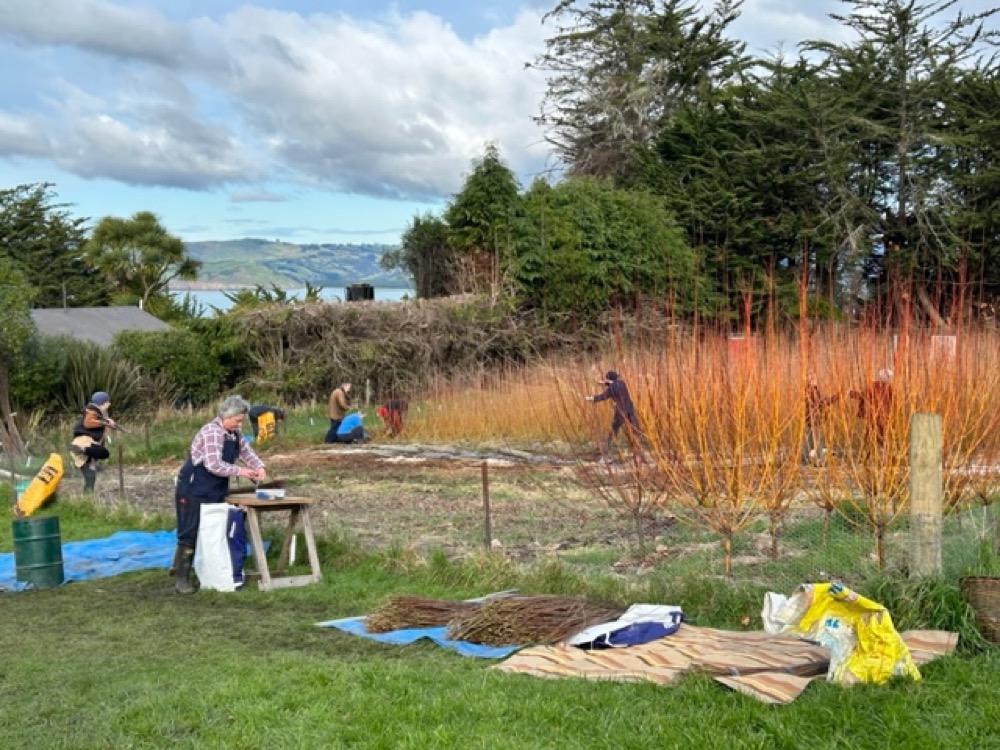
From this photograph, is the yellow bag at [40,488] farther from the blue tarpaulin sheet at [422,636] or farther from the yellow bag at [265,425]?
the blue tarpaulin sheet at [422,636]

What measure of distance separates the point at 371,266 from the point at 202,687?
27.9m

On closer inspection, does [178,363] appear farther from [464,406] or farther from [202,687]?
[202,687]

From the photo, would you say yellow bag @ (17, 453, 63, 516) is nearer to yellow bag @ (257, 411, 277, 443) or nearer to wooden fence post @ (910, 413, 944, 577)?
yellow bag @ (257, 411, 277, 443)

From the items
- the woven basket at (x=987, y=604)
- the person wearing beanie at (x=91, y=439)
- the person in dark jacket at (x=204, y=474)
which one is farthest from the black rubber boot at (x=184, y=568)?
the person wearing beanie at (x=91, y=439)

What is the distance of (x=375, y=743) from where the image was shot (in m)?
5.13

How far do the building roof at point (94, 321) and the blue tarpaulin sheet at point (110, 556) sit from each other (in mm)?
21237

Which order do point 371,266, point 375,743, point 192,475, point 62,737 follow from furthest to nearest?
point 371,266
point 192,475
point 62,737
point 375,743

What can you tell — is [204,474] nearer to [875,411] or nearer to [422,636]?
[422,636]

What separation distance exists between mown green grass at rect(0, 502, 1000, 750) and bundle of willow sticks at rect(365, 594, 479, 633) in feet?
0.77

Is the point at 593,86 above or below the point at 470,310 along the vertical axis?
above

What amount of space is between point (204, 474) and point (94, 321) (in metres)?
29.2

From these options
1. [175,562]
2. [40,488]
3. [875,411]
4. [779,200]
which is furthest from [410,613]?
[779,200]

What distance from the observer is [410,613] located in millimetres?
7750

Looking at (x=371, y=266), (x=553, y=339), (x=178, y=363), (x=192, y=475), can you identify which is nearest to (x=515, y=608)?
(x=192, y=475)
